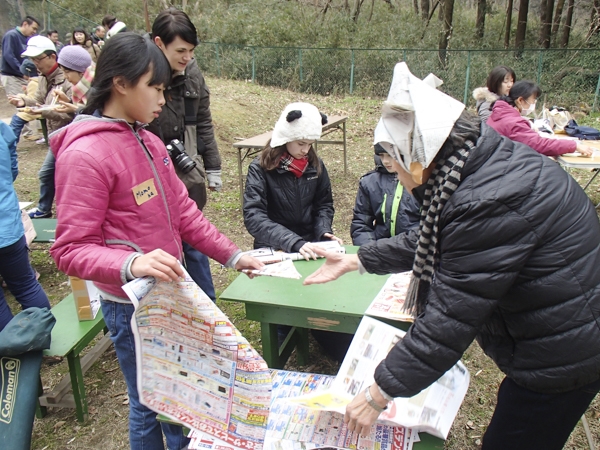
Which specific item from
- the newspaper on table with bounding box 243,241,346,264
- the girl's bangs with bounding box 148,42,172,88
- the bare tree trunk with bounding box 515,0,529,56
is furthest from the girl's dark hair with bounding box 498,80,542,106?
the bare tree trunk with bounding box 515,0,529,56

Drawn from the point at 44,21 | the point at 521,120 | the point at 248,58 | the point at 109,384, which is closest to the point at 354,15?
the point at 248,58

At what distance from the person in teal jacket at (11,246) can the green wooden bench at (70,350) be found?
0.38 metres

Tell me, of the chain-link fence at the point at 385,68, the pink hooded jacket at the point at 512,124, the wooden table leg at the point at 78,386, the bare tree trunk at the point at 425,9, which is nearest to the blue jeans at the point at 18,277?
the wooden table leg at the point at 78,386

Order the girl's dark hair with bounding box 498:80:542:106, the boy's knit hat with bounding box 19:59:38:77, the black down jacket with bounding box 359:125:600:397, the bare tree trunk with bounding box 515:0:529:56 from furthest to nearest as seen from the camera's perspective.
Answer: the bare tree trunk with bounding box 515:0:529:56
the boy's knit hat with bounding box 19:59:38:77
the girl's dark hair with bounding box 498:80:542:106
the black down jacket with bounding box 359:125:600:397

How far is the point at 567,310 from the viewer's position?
1216mm

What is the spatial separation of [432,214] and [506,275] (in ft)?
0.79

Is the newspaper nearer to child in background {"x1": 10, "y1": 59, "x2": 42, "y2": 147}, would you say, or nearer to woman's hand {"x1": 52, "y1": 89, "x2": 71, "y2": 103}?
child in background {"x1": 10, "y1": 59, "x2": 42, "y2": 147}

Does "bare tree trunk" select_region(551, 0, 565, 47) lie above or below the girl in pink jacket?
above

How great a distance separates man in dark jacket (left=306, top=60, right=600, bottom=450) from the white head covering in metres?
0.06

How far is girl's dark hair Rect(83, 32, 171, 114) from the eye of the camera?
4.87 ft

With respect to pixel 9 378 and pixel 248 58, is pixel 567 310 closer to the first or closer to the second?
pixel 9 378

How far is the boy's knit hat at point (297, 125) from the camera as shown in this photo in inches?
99.7

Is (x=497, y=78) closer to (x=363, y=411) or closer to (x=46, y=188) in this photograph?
(x=363, y=411)

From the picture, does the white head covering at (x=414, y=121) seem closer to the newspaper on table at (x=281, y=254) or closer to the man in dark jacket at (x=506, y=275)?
the man in dark jacket at (x=506, y=275)
